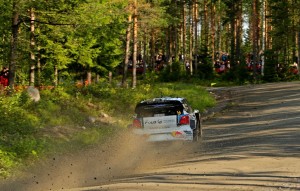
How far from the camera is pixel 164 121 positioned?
14.7 m

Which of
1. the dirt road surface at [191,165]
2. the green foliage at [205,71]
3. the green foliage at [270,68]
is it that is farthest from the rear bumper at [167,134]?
the green foliage at [205,71]

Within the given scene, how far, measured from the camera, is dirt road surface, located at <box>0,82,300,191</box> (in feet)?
31.3

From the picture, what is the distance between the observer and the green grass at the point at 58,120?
13539 millimetres

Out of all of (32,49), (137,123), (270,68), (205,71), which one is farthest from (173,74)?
(137,123)

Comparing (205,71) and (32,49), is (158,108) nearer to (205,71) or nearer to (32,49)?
(32,49)

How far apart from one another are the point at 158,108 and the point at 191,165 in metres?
3.27

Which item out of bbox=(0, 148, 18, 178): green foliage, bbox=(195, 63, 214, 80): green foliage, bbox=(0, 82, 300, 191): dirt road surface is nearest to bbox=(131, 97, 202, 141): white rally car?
bbox=(0, 82, 300, 191): dirt road surface

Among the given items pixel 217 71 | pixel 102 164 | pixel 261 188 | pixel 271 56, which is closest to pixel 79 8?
pixel 102 164

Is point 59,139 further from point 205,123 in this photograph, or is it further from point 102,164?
point 205,123

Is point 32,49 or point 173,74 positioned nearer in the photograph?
point 32,49

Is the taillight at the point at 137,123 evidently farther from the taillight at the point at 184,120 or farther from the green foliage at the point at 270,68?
the green foliage at the point at 270,68

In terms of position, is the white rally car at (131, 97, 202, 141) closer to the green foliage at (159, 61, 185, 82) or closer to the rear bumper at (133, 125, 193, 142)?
the rear bumper at (133, 125, 193, 142)

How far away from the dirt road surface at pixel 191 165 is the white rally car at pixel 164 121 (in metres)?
0.48

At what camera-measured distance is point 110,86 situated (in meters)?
28.5
